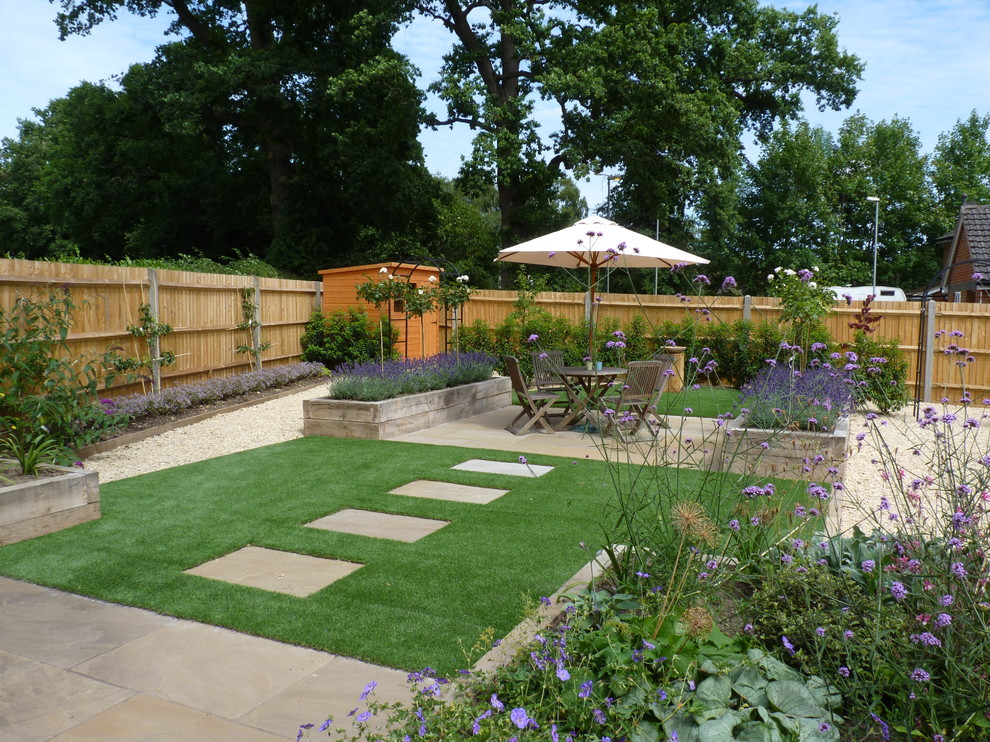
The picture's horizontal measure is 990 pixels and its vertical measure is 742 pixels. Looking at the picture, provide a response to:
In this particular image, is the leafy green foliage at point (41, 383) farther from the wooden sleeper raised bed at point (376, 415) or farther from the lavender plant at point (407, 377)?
the lavender plant at point (407, 377)

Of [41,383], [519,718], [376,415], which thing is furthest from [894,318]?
[519,718]

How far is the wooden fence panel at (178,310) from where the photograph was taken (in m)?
7.64

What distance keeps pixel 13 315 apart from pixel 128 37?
1941 cm

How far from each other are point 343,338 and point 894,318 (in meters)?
9.50

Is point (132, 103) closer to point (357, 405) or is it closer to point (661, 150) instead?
point (661, 150)

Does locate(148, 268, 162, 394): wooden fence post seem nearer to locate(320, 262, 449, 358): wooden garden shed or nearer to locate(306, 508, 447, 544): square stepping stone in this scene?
locate(320, 262, 449, 358): wooden garden shed

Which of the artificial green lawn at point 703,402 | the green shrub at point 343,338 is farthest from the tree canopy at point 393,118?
the artificial green lawn at point 703,402

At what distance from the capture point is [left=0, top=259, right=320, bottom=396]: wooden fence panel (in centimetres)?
764

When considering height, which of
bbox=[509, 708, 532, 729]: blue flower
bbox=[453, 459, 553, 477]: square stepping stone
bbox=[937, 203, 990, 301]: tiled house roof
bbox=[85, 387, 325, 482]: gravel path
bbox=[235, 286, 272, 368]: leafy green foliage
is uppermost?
bbox=[937, 203, 990, 301]: tiled house roof

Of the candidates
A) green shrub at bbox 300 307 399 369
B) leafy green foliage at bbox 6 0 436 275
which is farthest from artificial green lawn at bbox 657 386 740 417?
leafy green foliage at bbox 6 0 436 275

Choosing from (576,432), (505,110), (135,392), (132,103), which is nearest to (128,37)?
(132,103)

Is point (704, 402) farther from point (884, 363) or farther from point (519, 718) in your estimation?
point (519, 718)

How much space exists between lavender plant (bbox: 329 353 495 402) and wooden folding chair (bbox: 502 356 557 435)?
119 cm

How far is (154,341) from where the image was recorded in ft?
30.1
